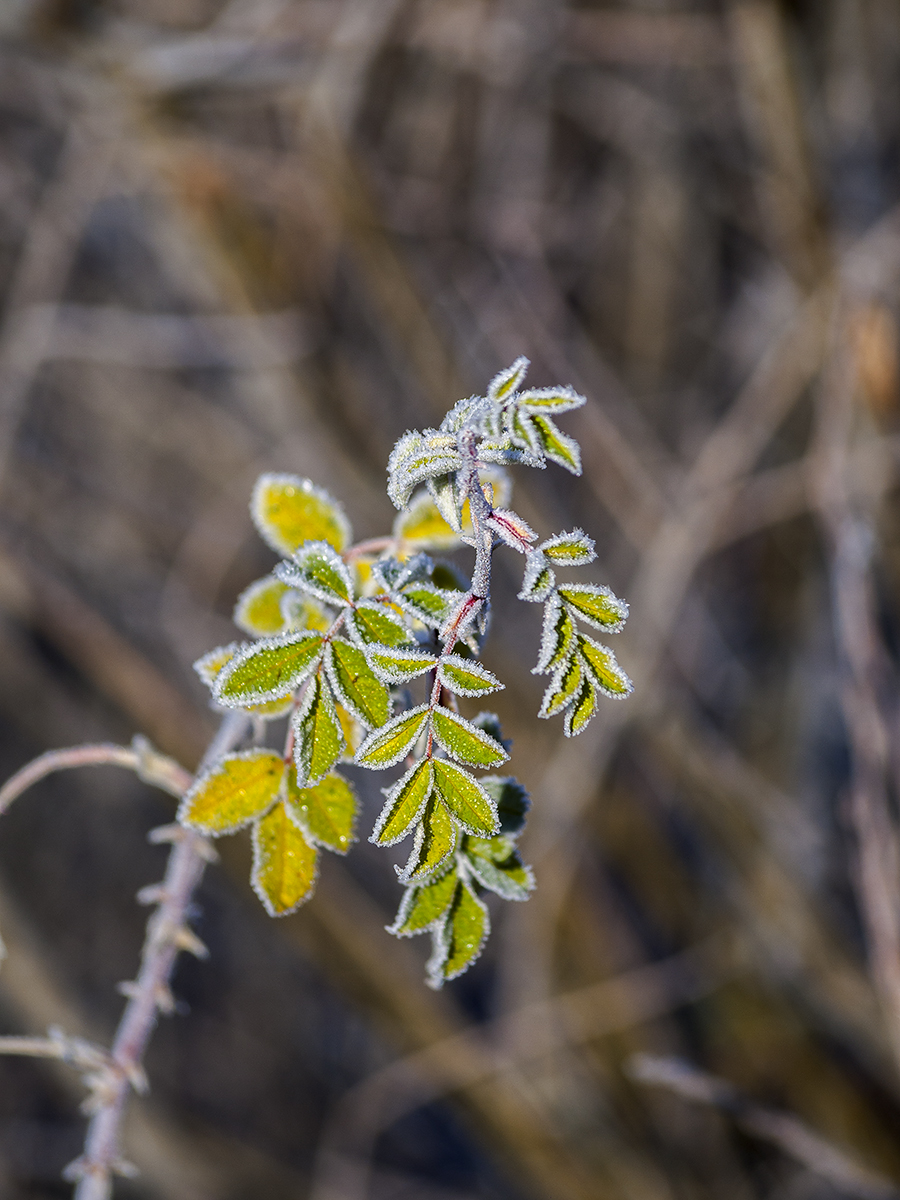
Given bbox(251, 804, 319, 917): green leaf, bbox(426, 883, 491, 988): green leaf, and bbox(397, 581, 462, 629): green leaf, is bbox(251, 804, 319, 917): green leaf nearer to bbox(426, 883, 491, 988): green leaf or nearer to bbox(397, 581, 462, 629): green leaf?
bbox(426, 883, 491, 988): green leaf

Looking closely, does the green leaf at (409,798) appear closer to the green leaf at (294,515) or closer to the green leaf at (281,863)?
the green leaf at (281,863)

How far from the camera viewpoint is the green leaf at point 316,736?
73cm

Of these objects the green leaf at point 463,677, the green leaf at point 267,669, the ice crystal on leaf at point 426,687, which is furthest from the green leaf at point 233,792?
the green leaf at point 463,677

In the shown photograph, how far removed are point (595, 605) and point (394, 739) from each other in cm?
18

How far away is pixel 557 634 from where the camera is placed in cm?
71

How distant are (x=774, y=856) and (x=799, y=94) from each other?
206 cm

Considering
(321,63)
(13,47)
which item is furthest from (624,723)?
(13,47)

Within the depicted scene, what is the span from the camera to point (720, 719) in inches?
153

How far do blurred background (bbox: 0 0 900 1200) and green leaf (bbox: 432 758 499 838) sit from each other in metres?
0.86

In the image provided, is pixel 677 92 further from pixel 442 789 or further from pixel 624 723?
pixel 442 789

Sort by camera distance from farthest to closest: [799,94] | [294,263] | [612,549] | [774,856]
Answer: [612,549], [294,263], [774,856], [799,94]

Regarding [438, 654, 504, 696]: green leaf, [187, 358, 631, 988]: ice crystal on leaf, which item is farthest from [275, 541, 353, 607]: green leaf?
[438, 654, 504, 696]: green leaf

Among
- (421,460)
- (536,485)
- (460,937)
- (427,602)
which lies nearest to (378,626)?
(427,602)

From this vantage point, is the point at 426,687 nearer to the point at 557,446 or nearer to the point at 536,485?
the point at 557,446
